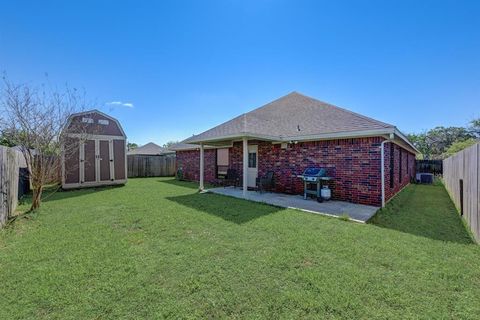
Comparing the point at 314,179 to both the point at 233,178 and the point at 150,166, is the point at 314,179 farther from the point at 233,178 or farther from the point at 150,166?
the point at 150,166

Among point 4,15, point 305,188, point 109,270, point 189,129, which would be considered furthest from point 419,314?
point 189,129

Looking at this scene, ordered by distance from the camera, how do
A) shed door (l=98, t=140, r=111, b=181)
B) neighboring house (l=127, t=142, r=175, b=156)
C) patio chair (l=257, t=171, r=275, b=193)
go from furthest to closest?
neighboring house (l=127, t=142, r=175, b=156) < shed door (l=98, t=140, r=111, b=181) < patio chair (l=257, t=171, r=275, b=193)

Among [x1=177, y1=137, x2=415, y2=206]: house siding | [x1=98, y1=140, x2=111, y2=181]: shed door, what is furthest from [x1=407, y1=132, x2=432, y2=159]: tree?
[x1=98, y1=140, x2=111, y2=181]: shed door

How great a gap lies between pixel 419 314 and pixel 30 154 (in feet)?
29.3

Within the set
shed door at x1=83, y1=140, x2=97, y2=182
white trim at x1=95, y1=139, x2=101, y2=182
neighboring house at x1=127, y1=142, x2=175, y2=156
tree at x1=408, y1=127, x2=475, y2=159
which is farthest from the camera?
tree at x1=408, y1=127, x2=475, y2=159

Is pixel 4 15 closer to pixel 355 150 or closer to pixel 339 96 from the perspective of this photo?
pixel 355 150

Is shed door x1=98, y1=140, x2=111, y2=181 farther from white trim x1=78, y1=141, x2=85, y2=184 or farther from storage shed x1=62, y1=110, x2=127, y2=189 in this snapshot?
white trim x1=78, y1=141, x2=85, y2=184

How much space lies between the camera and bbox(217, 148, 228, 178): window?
40.9 feet

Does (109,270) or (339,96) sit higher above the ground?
(339,96)

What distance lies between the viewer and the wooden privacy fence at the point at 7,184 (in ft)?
16.7

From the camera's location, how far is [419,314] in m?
2.22

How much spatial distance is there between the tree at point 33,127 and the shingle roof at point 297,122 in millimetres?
5339

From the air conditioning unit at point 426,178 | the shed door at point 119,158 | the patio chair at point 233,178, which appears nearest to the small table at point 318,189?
the patio chair at point 233,178

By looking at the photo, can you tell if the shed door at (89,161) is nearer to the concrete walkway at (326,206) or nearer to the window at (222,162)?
the window at (222,162)
